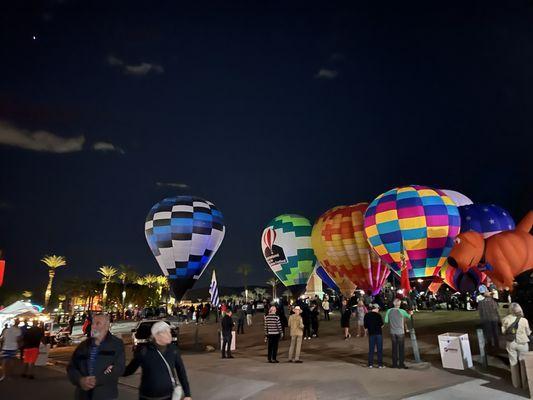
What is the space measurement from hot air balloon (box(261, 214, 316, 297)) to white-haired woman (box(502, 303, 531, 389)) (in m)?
27.0

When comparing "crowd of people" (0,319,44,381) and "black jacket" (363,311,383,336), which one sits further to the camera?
"crowd of people" (0,319,44,381)

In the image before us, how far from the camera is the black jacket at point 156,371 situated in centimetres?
418

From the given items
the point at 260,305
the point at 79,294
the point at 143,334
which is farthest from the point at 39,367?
the point at 79,294

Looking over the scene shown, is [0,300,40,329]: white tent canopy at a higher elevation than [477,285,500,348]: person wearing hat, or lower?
higher

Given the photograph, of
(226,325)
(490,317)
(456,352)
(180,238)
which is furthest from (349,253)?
(456,352)

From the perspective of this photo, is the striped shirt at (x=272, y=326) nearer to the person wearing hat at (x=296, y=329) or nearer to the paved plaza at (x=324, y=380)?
the person wearing hat at (x=296, y=329)

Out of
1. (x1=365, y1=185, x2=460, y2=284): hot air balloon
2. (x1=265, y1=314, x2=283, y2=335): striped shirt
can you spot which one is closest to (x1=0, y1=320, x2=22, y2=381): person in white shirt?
(x1=265, y1=314, x2=283, y2=335): striped shirt

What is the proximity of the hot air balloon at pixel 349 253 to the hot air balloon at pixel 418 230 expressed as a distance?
3.56m

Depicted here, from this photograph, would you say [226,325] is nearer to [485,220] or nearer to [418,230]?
[418,230]

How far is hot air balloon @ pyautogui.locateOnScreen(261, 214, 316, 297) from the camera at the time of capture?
3503 cm

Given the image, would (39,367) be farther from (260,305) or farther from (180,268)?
(260,305)

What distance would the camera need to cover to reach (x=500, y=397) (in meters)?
7.41

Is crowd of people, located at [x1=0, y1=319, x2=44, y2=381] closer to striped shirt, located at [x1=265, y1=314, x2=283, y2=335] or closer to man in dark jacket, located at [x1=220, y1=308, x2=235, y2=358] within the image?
man in dark jacket, located at [x1=220, y1=308, x2=235, y2=358]

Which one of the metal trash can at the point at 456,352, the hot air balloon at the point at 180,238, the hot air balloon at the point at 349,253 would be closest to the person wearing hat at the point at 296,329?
the metal trash can at the point at 456,352
